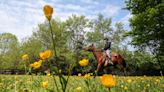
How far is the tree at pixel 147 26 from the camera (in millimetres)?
33156

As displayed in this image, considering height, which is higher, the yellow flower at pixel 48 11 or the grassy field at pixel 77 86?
the yellow flower at pixel 48 11

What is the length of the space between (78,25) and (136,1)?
32.5m

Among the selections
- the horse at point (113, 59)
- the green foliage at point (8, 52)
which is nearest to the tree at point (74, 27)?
the green foliage at point (8, 52)

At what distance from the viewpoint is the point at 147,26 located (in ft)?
111

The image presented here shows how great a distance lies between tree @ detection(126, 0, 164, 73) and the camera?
109 feet

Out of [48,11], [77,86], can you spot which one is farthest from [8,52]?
[48,11]

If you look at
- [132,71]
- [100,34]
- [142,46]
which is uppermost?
[100,34]

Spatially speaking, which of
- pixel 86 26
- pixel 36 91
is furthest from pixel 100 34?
pixel 36 91

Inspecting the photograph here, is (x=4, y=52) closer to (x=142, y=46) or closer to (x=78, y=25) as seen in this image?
(x=78, y=25)

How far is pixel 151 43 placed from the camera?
A: 3488 cm

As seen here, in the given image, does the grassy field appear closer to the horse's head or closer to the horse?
the horse's head

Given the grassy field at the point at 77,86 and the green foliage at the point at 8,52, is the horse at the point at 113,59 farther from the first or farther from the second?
the green foliage at the point at 8,52

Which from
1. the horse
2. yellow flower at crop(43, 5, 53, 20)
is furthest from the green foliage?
yellow flower at crop(43, 5, 53, 20)

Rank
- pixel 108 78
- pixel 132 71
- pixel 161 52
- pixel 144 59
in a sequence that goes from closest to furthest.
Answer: pixel 108 78, pixel 161 52, pixel 132 71, pixel 144 59
